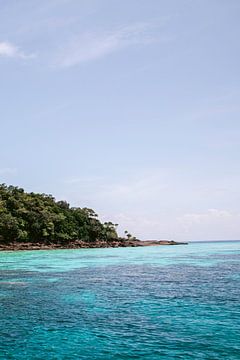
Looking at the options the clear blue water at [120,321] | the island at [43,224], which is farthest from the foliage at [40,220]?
the clear blue water at [120,321]

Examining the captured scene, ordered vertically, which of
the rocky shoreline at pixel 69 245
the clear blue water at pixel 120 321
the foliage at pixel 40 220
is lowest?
the clear blue water at pixel 120 321

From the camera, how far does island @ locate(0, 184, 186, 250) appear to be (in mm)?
106688

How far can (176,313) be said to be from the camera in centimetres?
2161

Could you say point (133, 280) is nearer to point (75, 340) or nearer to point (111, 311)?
point (111, 311)

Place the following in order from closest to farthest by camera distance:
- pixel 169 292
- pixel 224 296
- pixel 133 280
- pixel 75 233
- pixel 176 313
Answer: pixel 176 313, pixel 224 296, pixel 169 292, pixel 133 280, pixel 75 233

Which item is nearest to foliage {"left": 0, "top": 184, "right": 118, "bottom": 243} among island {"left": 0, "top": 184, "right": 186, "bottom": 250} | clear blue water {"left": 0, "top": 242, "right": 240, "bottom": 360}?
island {"left": 0, "top": 184, "right": 186, "bottom": 250}

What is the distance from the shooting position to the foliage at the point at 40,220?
10712 centimetres

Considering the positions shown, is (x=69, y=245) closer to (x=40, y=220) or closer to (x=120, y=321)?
(x=40, y=220)

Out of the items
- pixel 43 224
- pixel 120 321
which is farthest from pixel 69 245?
pixel 120 321

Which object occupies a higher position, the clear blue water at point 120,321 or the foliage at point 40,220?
the foliage at point 40,220

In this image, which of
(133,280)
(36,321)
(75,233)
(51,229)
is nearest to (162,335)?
(36,321)

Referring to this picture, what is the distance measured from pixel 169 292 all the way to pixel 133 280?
913cm

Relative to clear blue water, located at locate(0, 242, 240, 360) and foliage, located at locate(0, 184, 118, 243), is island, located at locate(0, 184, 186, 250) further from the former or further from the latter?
clear blue water, located at locate(0, 242, 240, 360)

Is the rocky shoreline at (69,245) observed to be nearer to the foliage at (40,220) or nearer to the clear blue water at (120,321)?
the foliage at (40,220)
